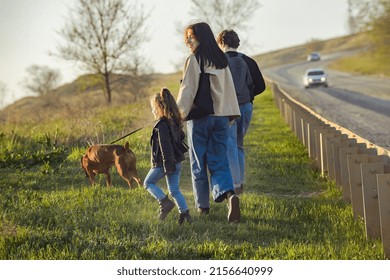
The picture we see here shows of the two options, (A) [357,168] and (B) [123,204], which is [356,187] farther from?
(B) [123,204]

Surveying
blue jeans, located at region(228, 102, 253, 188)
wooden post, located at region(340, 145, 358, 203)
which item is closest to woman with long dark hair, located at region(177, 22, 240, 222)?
blue jeans, located at region(228, 102, 253, 188)

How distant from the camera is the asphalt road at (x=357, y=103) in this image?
16750mm

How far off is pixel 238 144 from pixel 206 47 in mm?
2157

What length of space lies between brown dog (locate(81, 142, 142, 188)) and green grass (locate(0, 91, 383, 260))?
17 cm

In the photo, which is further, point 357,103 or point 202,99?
point 357,103

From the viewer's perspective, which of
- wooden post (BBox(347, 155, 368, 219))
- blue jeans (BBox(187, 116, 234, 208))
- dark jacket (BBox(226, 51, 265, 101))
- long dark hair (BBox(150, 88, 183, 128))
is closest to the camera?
long dark hair (BBox(150, 88, 183, 128))

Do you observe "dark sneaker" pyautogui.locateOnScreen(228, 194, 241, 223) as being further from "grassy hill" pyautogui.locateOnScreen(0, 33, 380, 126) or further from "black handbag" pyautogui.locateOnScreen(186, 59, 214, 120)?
"grassy hill" pyautogui.locateOnScreen(0, 33, 380, 126)

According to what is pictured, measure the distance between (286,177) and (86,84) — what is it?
299 centimetres

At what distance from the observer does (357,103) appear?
89.1ft

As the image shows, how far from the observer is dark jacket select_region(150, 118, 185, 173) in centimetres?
620

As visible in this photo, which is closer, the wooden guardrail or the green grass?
the wooden guardrail

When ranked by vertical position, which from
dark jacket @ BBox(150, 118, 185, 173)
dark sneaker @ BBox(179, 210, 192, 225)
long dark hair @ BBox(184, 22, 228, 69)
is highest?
long dark hair @ BBox(184, 22, 228, 69)

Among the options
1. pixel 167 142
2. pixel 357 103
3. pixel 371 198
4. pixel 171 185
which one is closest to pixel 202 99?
pixel 167 142

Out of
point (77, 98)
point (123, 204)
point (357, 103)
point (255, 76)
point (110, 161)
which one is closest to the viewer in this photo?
point (123, 204)
